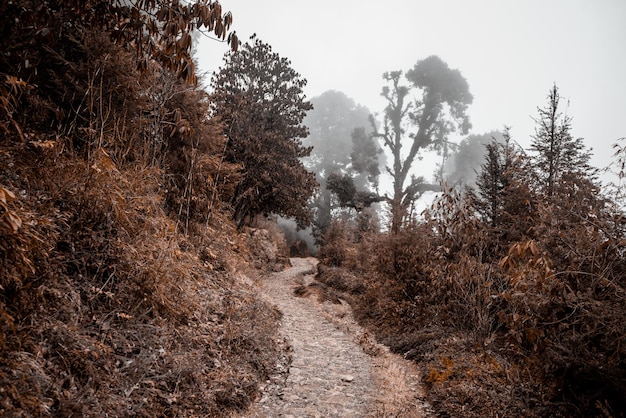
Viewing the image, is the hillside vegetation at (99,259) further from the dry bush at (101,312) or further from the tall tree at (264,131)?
the tall tree at (264,131)

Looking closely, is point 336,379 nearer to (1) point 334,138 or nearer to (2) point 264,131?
(2) point 264,131

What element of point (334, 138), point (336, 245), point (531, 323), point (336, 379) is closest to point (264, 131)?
point (336, 245)

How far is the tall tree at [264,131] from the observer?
13945 millimetres

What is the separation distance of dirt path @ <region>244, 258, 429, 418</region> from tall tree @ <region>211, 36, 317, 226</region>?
299 inches

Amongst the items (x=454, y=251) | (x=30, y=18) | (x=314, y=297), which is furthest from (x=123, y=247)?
(x=314, y=297)

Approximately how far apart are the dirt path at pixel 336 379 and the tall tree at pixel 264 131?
299 inches

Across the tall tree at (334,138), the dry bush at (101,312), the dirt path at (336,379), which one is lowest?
the dirt path at (336,379)

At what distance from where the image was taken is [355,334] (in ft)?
24.5

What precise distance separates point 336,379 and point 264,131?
12.3 m

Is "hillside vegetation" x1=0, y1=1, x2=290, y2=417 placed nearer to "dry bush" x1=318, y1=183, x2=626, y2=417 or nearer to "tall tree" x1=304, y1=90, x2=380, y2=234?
"dry bush" x1=318, y1=183, x2=626, y2=417

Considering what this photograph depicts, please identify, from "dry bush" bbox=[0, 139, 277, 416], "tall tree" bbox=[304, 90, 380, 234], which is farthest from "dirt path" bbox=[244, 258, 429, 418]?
"tall tree" bbox=[304, 90, 380, 234]

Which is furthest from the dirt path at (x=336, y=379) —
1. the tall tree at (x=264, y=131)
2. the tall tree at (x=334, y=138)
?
the tall tree at (x=334, y=138)

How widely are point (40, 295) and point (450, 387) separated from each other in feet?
15.4

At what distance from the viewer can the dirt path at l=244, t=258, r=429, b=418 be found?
402 centimetres
